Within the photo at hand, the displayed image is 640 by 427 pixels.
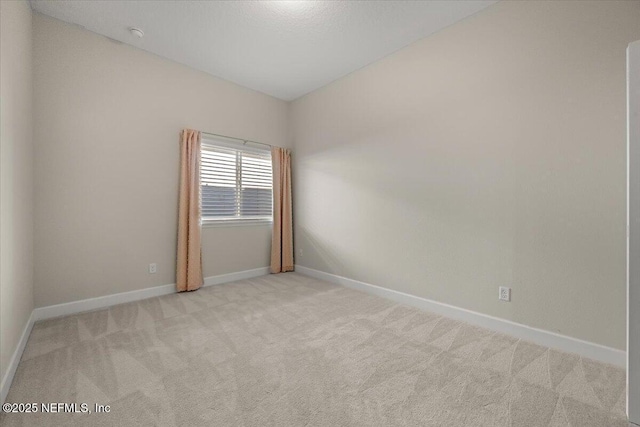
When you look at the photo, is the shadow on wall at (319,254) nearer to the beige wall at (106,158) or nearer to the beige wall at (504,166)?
the beige wall at (504,166)

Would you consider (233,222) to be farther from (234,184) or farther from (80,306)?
(80,306)

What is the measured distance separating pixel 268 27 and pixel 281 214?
8.25 ft

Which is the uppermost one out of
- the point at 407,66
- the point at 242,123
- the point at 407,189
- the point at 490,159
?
the point at 407,66

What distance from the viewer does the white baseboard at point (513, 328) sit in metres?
1.83

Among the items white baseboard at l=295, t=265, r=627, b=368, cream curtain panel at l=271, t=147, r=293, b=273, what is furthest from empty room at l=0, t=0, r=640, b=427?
cream curtain panel at l=271, t=147, r=293, b=273

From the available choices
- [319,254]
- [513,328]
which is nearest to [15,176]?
[319,254]

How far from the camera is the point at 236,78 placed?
3674 millimetres

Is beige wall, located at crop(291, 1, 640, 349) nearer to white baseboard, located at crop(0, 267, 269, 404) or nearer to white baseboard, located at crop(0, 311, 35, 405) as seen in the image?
white baseboard, located at crop(0, 267, 269, 404)

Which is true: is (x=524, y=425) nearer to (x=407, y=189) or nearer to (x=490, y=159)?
(x=490, y=159)

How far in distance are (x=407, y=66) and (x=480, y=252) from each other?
2122mm

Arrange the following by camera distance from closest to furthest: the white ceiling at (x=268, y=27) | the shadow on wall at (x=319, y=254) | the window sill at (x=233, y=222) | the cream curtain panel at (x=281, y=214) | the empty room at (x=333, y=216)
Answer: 1. the empty room at (x=333, y=216)
2. the white ceiling at (x=268, y=27)
3. the window sill at (x=233, y=222)
4. the shadow on wall at (x=319, y=254)
5. the cream curtain panel at (x=281, y=214)

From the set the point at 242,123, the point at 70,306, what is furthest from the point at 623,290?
the point at 70,306

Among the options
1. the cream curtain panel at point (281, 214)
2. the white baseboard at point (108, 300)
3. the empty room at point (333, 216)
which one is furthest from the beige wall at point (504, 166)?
the white baseboard at point (108, 300)

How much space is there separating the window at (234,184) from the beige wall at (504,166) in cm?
149
